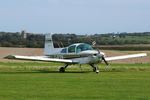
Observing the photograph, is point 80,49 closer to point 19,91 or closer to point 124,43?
point 19,91

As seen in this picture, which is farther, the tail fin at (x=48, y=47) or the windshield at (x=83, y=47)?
the tail fin at (x=48, y=47)

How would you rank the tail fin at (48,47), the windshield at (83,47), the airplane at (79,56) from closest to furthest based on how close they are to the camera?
the airplane at (79,56) → the windshield at (83,47) → the tail fin at (48,47)

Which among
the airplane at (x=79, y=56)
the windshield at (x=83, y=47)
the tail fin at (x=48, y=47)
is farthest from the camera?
the tail fin at (x=48, y=47)

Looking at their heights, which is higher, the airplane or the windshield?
the windshield

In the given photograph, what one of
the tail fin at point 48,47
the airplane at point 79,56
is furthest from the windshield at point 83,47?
the tail fin at point 48,47

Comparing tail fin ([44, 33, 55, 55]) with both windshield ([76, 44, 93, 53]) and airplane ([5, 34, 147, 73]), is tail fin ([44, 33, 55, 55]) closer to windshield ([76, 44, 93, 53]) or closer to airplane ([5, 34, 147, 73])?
airplane ([5, 34, 147, 73])

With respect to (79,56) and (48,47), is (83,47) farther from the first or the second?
(48,47)

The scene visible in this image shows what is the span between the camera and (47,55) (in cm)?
3472

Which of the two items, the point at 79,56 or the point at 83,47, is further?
the point at 83,47

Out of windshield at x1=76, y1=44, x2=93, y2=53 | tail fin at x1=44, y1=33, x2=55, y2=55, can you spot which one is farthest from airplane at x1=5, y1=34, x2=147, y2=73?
tail fin at x1=44, y1=33, x2=55, y2=55

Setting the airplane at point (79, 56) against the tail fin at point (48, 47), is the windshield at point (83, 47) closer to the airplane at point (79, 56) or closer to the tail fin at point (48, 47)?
the airplane at point (79, 56)

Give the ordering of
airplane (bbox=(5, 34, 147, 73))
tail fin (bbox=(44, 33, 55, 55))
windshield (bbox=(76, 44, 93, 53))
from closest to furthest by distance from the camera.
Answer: airplane (bbox=(5, 34, 147, 73)), windshield (bbox=(76, 44, 93, 53)), tail fin (bbox=(44, 33, 55, 55))

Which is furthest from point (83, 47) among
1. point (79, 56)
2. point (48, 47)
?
point (48, 47)

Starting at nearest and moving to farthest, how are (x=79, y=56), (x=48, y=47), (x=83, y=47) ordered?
(x=79, y=56)
(x=83, y=47)
(x=48, y=47)
